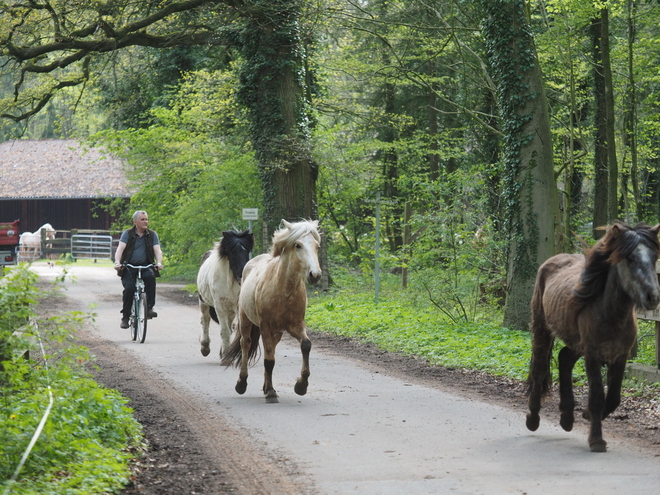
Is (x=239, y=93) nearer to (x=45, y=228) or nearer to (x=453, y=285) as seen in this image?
(x=453, y=285)

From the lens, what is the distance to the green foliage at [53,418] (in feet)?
17.1

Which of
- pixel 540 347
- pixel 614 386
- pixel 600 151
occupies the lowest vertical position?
pixel 614 386

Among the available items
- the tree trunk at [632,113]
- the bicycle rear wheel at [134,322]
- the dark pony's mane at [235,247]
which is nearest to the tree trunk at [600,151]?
the tree trunk at [632,113]

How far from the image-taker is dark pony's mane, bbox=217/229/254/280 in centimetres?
1294

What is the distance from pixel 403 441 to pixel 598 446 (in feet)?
5.33

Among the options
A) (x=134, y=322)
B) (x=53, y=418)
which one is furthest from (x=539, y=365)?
(x=134, y=322)

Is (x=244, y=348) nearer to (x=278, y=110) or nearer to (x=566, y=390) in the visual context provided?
(x=566, y=390)

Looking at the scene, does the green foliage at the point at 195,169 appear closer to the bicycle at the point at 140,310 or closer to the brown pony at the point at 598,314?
the bicycle at the point at 140,310

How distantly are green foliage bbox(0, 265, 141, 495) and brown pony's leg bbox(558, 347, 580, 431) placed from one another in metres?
3.75

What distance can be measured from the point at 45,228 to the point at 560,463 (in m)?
49.8

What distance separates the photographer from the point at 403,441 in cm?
698

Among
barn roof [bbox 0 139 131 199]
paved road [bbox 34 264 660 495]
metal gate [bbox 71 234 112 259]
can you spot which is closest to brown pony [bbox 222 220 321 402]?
paved road [bbox 34 264 660 495]

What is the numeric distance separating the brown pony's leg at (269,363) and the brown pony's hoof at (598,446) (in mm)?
3847

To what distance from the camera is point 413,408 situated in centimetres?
865
